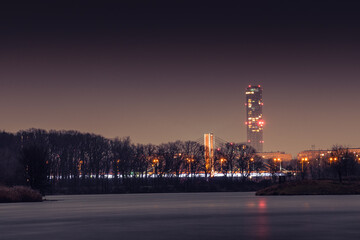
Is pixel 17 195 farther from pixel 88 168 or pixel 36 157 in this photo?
pixel 88 168

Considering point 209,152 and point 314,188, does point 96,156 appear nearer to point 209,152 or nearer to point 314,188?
point 209,152

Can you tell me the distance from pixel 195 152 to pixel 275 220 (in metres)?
143

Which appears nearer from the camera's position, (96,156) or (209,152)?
(96,156)

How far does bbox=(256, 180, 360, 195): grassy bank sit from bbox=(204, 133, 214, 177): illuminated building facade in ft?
270

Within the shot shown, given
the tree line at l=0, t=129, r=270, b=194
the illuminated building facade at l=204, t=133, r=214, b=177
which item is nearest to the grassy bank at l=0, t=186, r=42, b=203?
the tree line at l=0, t=129, r=270, b=194

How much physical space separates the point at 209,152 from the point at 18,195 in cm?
12278

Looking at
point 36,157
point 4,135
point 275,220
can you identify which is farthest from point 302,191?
point 4,135

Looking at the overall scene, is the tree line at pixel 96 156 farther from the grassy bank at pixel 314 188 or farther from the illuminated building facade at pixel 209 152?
the grassy bank at pixel 314 188

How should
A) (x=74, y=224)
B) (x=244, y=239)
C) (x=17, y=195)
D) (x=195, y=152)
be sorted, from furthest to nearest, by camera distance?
(x=195, y=152) → (x=17, y=195) → (x=74, y=224) → (x=244, y=239)

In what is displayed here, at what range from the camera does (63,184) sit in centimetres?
12950

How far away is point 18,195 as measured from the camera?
63688 millimetres

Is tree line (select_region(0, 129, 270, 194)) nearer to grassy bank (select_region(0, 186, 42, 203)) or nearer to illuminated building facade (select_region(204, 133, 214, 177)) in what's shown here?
illuminated building facade (select_region(204, 133, 214, 177))

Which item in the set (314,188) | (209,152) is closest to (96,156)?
(209,152)

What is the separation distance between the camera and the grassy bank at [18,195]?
6268 centimetres
